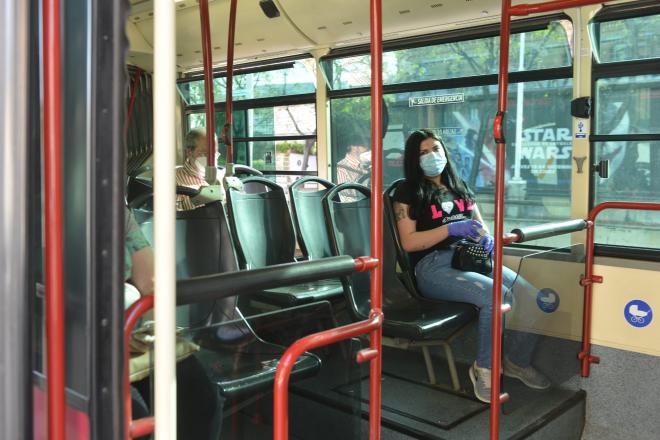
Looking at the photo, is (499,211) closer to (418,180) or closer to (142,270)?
(418,180)

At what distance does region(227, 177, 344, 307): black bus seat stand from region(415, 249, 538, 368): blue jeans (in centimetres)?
56

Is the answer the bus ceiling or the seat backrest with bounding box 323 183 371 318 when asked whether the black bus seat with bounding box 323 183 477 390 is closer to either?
the seat backrest with bounding box 323 183 371 318

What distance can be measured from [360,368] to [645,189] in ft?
7.46

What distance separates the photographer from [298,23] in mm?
4645

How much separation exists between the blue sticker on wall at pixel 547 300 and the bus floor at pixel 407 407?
161mm

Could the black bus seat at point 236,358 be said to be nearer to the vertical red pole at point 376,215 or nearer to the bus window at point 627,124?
the vertical red pole at point 376,215

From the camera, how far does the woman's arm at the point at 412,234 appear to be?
342 centimetres

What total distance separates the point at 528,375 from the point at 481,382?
22 centimetres

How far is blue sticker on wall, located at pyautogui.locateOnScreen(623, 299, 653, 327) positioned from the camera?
3.40m

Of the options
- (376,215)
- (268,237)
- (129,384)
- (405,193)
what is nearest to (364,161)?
(268,237)

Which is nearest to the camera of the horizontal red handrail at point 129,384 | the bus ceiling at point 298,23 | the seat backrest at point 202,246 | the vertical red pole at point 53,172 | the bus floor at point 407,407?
the vertical red pole at point 53,172

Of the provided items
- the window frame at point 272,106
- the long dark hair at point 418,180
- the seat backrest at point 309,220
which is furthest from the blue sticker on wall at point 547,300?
the window frame at point 272,106

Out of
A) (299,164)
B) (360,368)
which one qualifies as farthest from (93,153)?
(299,164)

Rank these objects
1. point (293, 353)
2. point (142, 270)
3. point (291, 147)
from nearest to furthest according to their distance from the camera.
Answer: point (293, 353) → point (142, 270) → point (291, 147)
